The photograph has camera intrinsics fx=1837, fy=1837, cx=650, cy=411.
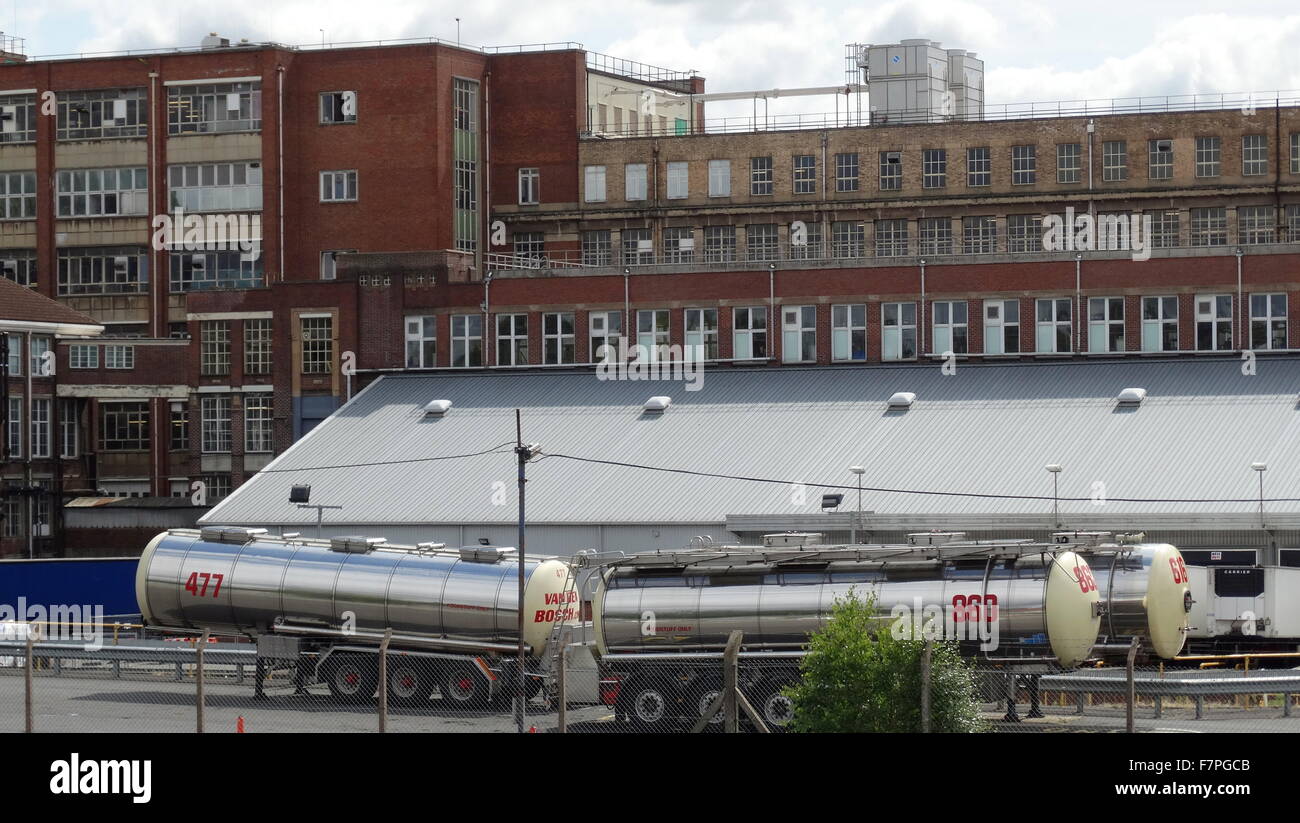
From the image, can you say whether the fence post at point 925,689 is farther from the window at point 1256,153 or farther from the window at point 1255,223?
the window at point 1256,153

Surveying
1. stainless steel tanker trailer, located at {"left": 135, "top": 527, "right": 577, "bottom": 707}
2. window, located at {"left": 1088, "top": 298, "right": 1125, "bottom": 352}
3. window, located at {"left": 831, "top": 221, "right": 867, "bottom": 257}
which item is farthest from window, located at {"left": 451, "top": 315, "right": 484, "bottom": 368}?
stainless steel tanker trailer, located at {"left": 135, "top": 527, "right": 577, "bottom": 707}

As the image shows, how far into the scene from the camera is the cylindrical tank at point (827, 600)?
A: 3547 centimetres

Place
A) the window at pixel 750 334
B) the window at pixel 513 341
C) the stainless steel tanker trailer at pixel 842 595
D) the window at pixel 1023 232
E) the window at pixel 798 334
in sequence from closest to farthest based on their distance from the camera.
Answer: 1. the stainless steel tanker trailer at pixel 842 595
2. the window at pixel 798 334
3. the window at pixel 750 334
4. the window at pixel 513 341
5. the window at pixel 1023 232

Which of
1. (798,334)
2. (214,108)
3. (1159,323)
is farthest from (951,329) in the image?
(214,108)

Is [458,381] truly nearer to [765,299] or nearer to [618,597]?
[765,299]

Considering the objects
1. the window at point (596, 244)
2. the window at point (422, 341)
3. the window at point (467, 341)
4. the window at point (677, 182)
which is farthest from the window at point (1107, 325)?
the window at point (596, 244)

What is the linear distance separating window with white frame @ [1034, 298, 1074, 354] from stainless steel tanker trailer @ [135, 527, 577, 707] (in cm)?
2792

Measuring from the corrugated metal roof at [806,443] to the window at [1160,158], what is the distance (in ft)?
82.4

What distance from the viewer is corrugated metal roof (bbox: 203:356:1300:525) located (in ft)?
174

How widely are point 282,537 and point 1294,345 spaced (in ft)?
115

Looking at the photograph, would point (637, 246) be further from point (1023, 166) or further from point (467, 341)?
point (467, 341)

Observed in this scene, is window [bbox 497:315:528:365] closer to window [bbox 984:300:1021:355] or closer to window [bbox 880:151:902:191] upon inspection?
window [bbox 984:300:1021:355]

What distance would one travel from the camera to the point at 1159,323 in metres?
62.9
